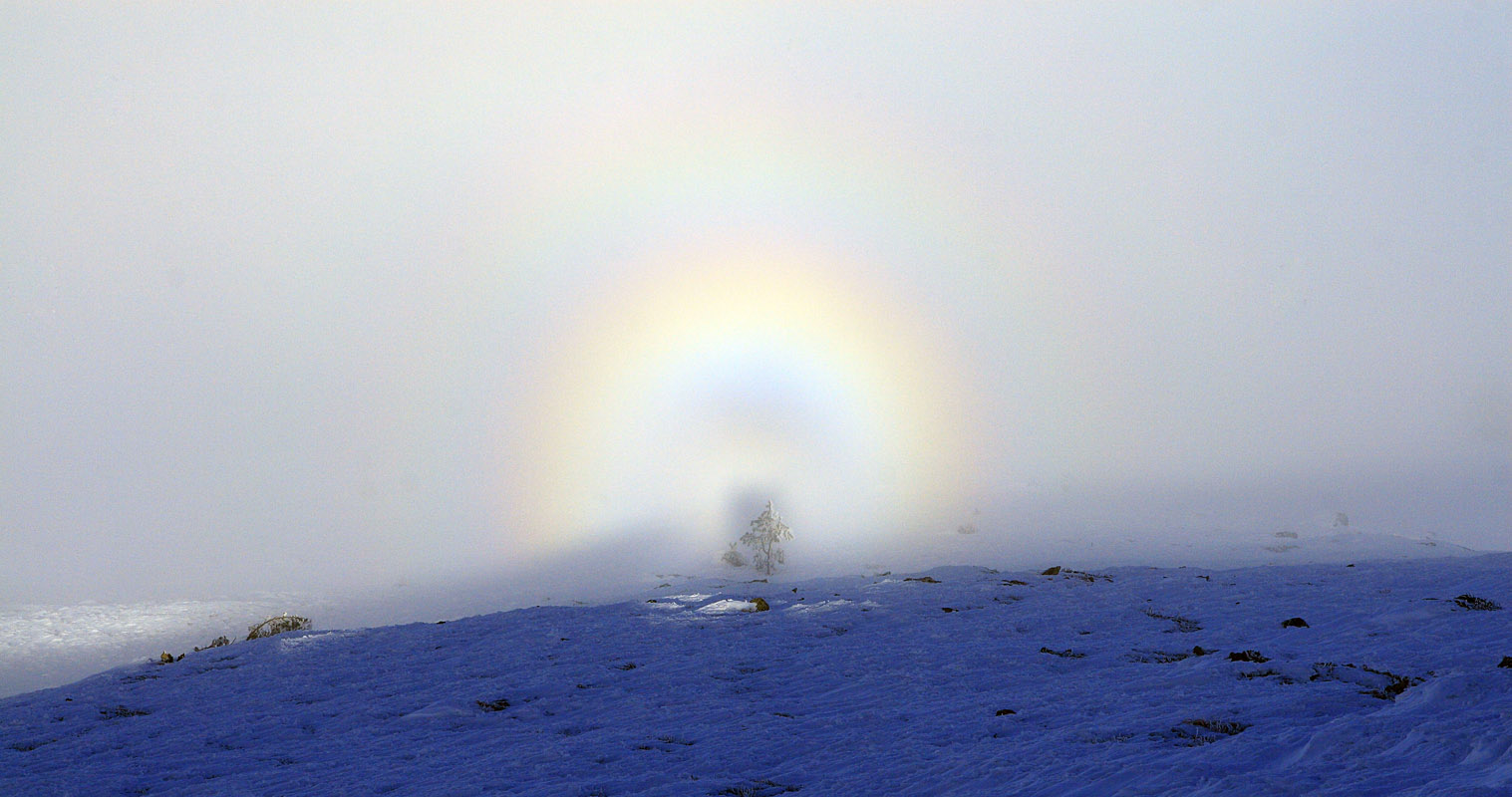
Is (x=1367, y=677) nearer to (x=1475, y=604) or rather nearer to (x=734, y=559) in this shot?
(x=1475, y=604)

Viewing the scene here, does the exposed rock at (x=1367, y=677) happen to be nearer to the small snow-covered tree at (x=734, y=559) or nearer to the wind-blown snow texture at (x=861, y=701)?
the wind-blown snow texture at (x=861, y=701)

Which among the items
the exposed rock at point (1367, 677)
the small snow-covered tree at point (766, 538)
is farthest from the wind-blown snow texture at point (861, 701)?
the small snow-covered tree at point (766, 538)

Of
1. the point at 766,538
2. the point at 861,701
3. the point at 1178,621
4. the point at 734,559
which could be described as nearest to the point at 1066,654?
the point at 1178,621

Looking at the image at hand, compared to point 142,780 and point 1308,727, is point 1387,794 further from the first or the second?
point 142,780

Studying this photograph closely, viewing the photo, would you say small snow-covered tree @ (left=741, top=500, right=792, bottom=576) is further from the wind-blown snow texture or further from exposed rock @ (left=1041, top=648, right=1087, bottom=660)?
exposed rock @ (left=1041, top=648, right=1087, bottom=660)

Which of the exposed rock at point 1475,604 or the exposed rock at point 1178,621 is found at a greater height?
the exposed rock at point 1178,621

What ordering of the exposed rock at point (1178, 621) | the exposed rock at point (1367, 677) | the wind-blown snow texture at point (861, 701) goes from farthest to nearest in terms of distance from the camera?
the exposed rock at point (1178, 621)
the exposed rock at point (1367, 677)
the wind-blown snow texture at point (861, 701)

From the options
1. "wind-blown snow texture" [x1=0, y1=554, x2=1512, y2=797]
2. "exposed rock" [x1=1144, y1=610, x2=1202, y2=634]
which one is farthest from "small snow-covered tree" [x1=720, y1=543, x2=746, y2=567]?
"exposed rock" [x1=1144, y1=610, x2=1202, y2=634]
